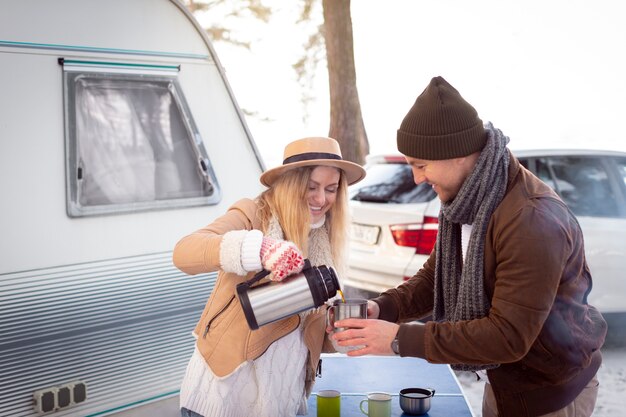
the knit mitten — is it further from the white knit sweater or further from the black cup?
the black cup

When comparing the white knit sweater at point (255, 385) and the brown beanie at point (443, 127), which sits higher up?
the brown beanie at point (443, 127)

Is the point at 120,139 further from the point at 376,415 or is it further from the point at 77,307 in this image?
the point at 376,415

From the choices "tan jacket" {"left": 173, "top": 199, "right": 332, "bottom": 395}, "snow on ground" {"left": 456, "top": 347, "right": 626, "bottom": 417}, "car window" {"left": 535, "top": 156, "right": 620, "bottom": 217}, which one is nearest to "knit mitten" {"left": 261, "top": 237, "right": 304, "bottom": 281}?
"tan jacket" {"left": 173, "top": 199, "right": 332, "bottom": 395}

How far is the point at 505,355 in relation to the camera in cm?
215

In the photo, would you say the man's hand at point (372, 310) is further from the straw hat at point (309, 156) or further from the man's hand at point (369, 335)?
the straw hat at point (309, 156)

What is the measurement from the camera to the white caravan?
3.27m

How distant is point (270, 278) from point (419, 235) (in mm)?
3277

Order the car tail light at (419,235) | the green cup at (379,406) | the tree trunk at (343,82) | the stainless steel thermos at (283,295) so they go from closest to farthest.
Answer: the stainless steel thermos at (283,295) → the green cup at (379,406) → the car tail light at (419,235) → the tree trunk at (343,82)

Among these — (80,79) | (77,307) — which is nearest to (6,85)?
(80,79)

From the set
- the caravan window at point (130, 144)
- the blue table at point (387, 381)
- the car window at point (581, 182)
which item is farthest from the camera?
the car window at point (581, 182)

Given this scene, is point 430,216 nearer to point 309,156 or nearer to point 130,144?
point 130,144

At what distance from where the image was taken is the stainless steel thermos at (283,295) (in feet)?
7.82

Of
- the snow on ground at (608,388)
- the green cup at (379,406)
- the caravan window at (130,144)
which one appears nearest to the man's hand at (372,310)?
the green cup at (379,406)

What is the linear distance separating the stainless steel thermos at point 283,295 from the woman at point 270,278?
0.16 ft
